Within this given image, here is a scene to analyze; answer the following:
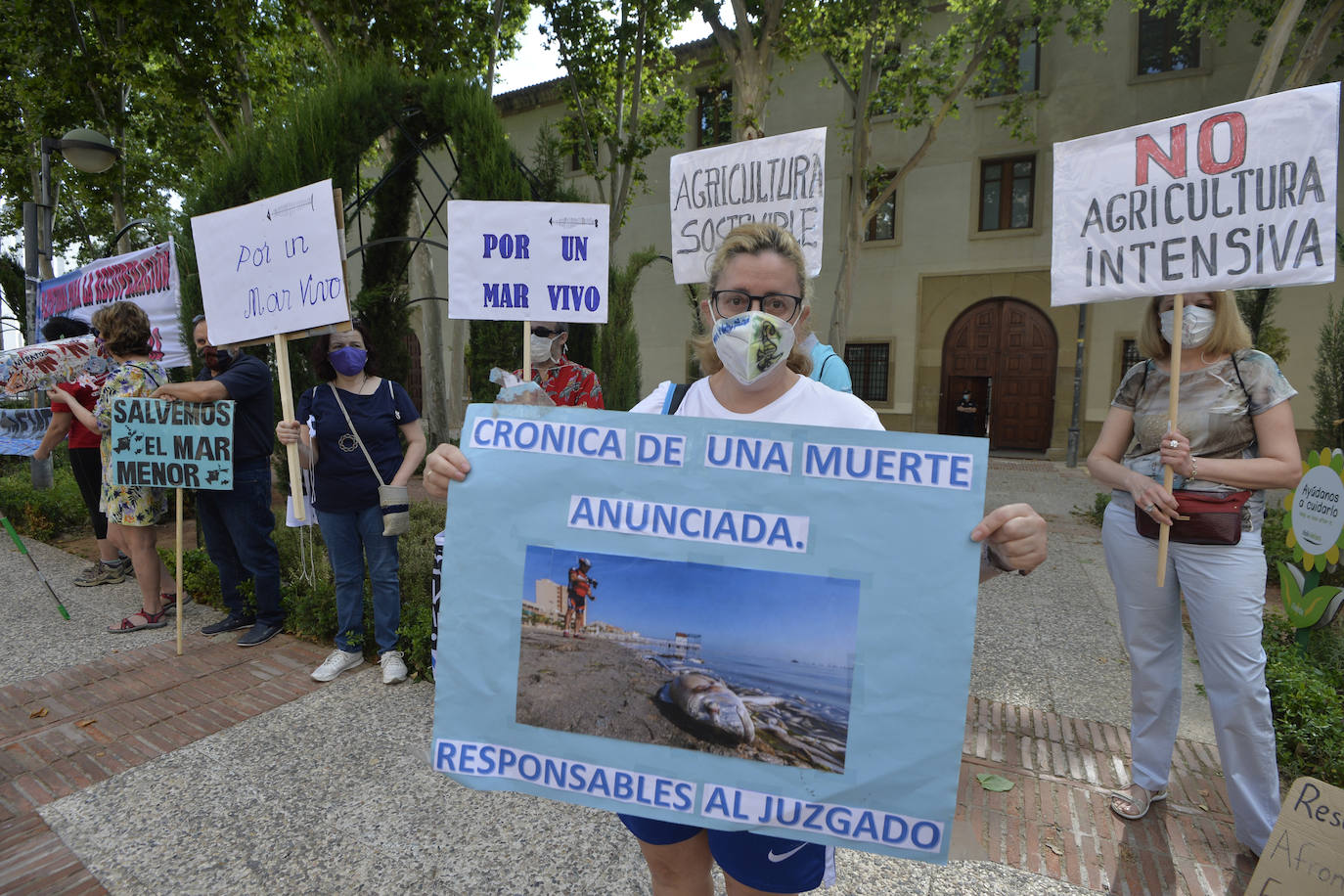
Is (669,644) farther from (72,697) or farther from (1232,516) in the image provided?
(72,697)

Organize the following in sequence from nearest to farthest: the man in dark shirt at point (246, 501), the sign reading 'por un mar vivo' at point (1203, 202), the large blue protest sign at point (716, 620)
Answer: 1. the large blue protest sign at point (716, 620)
2. the sign reading 'por un mar vivo' at point (1203, 202)
3. the man in dark shirt at point (246, 501)

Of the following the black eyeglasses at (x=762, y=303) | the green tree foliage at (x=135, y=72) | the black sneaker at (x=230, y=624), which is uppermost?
the green tree foliage at (x=135, y=72)

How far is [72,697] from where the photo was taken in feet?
12.5

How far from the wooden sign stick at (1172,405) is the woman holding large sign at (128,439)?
18.1 ft

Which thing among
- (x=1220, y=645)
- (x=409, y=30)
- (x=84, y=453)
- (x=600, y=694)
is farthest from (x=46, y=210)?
(x=1220, y=645)

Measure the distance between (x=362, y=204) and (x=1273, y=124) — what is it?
19.8 feet

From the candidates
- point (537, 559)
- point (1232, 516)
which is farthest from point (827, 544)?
point (1232, 516)

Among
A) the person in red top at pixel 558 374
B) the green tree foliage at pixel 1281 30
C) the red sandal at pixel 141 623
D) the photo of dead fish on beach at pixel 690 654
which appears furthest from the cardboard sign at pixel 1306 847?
the green tree foliage at pixel 1281 30

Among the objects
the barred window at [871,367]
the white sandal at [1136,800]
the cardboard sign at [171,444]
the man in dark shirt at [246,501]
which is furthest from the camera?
the barred window at [871,367]

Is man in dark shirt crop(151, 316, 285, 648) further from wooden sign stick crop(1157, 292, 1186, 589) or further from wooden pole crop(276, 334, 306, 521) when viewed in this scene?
wooden sign stick crop(1157, 292, 1186, 589)

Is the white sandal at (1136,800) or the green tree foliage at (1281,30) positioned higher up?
the green tree foliage at (1281,30)

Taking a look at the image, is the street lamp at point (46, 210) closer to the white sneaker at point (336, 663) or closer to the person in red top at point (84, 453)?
the person in red top at point (84, 453)

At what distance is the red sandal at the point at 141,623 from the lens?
477 centimetres

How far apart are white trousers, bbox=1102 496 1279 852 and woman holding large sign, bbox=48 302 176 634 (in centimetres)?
561
